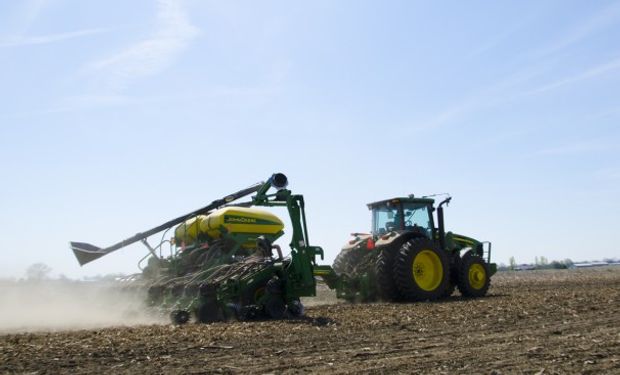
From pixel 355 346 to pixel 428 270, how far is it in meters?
7.17

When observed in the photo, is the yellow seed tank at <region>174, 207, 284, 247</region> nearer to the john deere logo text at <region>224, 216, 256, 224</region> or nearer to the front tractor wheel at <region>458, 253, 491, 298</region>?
the john deere logo text at <region>224, 216, 256, 224</region>

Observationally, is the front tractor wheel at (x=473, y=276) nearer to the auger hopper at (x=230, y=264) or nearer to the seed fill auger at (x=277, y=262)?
the seed fill auger at (x=277, y=262)

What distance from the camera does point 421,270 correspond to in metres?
13.7

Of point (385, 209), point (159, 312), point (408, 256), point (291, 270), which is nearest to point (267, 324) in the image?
point (291, 270)

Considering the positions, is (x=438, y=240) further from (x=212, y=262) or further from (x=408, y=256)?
(x=212, y=262)

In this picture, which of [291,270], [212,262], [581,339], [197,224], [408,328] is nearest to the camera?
[581,339]

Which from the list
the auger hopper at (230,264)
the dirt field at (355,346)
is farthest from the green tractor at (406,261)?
the dirt field at (355,346)

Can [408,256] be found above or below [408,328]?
above

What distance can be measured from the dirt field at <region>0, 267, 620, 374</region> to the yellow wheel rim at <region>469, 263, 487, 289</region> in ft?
15.6

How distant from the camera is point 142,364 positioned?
6086mm

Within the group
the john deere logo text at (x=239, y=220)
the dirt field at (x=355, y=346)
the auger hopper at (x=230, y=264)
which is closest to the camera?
the dirt field at (x=355, y=346)

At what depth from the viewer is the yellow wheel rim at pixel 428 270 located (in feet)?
44.7

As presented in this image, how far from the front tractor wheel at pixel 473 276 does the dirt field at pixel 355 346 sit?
4.49 meters

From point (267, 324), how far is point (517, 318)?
3.90 m
